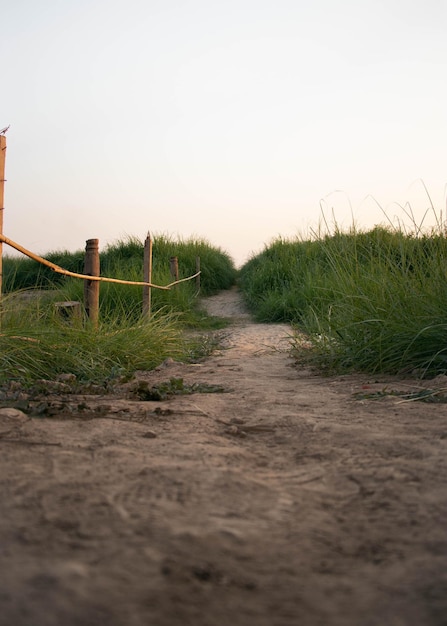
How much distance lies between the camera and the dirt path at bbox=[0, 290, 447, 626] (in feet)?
3.03

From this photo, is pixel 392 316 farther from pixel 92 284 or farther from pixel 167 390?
pixel 92 284

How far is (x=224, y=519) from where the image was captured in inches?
49.1

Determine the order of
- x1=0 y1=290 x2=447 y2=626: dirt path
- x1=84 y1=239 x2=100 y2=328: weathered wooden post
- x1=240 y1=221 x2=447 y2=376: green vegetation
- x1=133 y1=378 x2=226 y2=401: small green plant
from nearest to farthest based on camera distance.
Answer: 1. x1=0 y1=290 x2=447 y2=626: dirt path
2. x1=133 y1=378 x2=226 y2=401: small green plant
3. x1=240 y1=221 x2=447 y2=376: green vegetation
4. x1=84 y1=239 x2=100 y2=328: weathered wooden post

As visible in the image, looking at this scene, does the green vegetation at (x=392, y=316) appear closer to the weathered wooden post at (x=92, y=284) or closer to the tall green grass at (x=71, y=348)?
the tall green grass at (x=71, y=348)

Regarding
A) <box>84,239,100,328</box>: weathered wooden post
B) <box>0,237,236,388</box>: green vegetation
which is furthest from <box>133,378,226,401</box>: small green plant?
<box>84,239,100,328</box>: weathered wooden post

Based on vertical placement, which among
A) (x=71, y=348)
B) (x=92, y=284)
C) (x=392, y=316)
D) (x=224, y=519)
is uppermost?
(x=92, y=284)

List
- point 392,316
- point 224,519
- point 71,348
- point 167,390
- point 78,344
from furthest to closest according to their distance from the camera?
point 78,344, point 71,348, point 392,316, point 167,390, point 224,519

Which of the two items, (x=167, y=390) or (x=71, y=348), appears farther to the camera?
(x=71, y=348)

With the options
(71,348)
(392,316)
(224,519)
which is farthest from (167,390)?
(224,519)

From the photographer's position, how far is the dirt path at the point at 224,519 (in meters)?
0.92

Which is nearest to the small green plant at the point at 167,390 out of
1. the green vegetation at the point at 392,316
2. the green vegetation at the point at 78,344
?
the green vegetation at the point at 78,344

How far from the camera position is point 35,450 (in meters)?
1.77

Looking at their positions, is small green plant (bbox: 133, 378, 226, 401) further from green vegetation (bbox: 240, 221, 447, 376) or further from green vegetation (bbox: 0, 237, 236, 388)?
green vegetation (bbox: 240, 221, 447, 376)

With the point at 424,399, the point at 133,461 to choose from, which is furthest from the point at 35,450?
the point at 424,399
